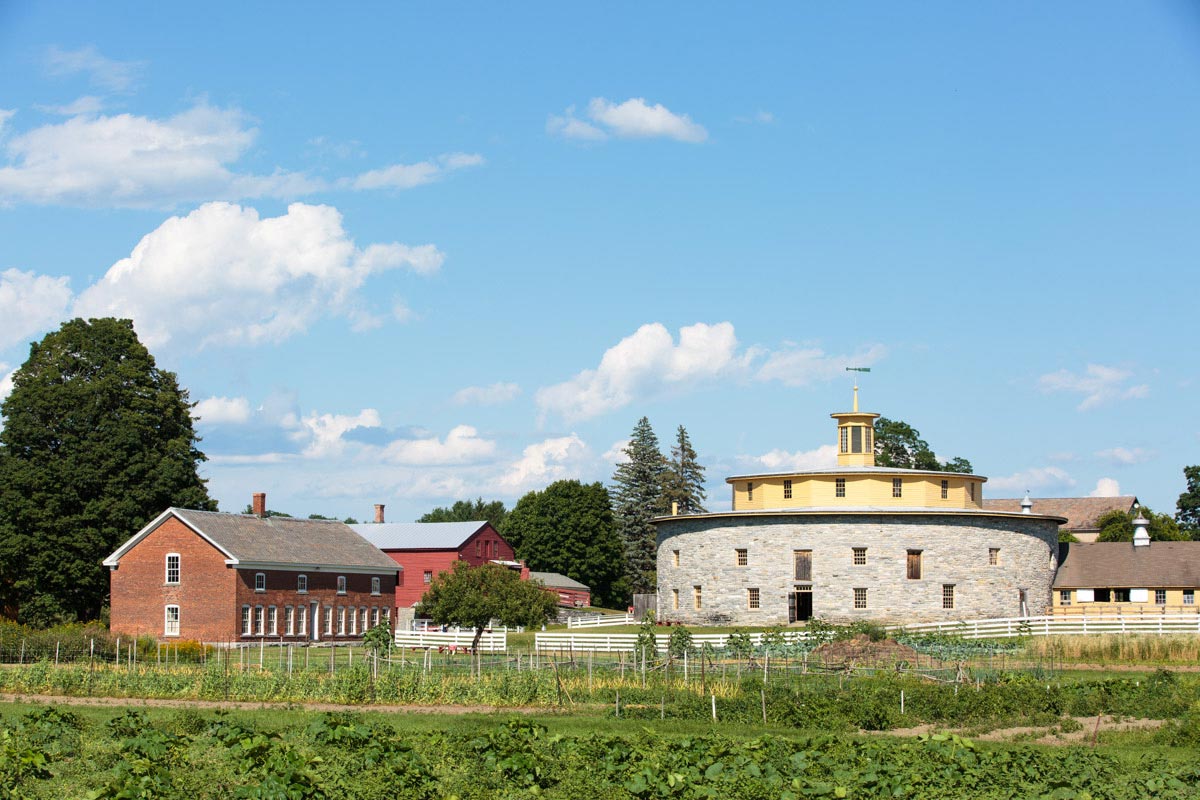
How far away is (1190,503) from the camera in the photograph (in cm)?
13938

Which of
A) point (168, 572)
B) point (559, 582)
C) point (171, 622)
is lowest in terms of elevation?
point (171, 622)

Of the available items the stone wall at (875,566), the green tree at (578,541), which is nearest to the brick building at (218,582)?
the stone wall at (875,566)

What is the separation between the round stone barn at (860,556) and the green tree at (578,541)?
130 feet

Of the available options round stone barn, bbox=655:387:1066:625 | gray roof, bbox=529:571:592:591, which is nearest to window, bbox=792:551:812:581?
round stone barn, bbox=655:387:1066:625

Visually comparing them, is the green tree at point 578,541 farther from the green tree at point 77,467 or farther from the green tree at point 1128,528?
the green tree at point 77,467

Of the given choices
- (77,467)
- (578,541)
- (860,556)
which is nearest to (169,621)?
(77,467)

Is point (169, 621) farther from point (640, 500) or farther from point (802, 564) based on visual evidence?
point (640, 500)

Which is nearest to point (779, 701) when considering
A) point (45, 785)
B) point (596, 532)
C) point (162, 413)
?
point (45, 785)

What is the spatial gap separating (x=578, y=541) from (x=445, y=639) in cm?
5216

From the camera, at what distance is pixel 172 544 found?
63.1 meters

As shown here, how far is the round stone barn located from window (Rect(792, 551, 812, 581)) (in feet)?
0.16

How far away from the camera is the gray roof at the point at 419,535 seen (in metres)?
86.6

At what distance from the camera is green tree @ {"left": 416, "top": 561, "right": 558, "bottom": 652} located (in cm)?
5284

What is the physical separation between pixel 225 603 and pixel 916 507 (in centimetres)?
3436
